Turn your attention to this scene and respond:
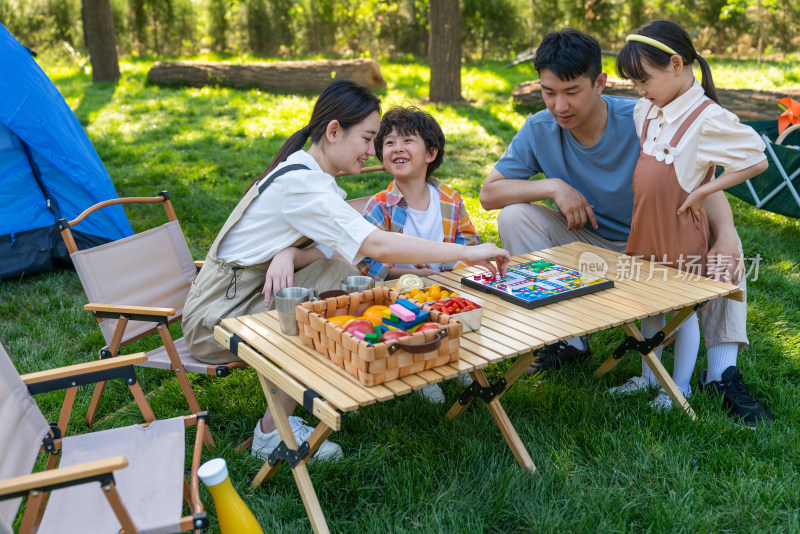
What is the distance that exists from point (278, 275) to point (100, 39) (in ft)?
36.5

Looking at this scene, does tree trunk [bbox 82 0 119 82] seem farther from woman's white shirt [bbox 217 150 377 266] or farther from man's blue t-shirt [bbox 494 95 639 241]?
woman's white shirt [bbox 217 150 377 266]

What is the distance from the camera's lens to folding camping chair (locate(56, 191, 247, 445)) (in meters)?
2.69

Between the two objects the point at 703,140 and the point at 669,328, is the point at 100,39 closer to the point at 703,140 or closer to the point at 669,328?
the point at 703,140

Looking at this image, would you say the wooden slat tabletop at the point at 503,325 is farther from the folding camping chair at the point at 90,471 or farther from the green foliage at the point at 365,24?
the green foliage at the point at 365,24

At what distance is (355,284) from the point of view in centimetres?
246

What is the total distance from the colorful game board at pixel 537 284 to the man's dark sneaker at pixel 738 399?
900 millimetres

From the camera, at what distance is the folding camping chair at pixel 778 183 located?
4988mm

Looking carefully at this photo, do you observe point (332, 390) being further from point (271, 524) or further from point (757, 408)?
point (757, 408)

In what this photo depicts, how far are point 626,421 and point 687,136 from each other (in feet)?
4.06

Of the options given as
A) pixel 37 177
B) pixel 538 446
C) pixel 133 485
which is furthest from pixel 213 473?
pixel 37 177

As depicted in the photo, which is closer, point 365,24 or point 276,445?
point 276,445

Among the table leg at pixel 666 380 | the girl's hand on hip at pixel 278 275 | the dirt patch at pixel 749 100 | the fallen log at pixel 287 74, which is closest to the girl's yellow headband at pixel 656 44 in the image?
the table leg at pixel 666 380

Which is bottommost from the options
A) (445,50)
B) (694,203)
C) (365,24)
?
(694,203)

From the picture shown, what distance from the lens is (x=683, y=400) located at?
2924 mm
